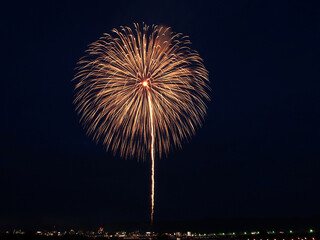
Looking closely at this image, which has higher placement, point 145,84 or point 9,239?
point 145,84

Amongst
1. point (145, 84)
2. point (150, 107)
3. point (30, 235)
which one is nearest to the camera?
point (150, 107)

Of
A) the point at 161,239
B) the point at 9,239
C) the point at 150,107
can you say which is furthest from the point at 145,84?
the point at 9,239

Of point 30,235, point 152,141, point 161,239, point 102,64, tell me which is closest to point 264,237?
point 161,239

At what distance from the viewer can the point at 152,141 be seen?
27.8m

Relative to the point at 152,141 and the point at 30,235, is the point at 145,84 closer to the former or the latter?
the point at 152,141

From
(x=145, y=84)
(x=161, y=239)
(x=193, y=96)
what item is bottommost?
(x=161, y=239)

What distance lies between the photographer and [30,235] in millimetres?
77250

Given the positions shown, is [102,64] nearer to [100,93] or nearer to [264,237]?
[100,93]

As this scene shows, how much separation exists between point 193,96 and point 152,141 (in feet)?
17.6

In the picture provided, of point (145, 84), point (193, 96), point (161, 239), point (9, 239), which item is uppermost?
point (145, 84)

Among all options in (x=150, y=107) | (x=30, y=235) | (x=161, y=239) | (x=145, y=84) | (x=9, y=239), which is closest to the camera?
(x=150, y=107)

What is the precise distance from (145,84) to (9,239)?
188 feet

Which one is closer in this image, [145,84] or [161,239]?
[145,84]

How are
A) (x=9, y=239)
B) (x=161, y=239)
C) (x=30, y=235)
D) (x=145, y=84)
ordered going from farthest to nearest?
1. (x=30, y=235)
2. (x=9, y=239)
3. (x=161, y=239)
4. (x=145, y=84)
